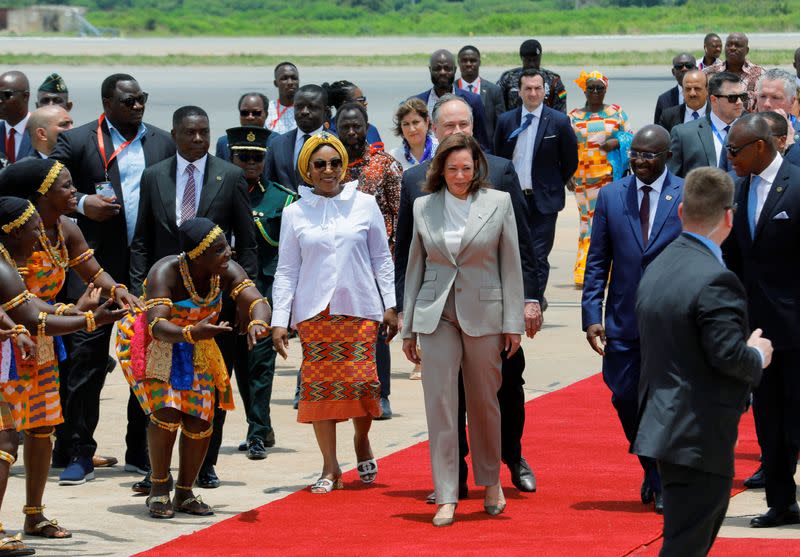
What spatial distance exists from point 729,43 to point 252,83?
35028 mm

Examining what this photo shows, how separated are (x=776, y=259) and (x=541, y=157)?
236 inches

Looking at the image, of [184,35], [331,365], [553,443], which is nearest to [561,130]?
[553,443]

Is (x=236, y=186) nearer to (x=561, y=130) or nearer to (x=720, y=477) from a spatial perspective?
(x=720, y=477)

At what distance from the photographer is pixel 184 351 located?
8109 mm

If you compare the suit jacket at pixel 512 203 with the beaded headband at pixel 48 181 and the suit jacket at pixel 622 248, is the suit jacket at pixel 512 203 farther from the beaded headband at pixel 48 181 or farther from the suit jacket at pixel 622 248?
the beaded headband at pixel 48 181

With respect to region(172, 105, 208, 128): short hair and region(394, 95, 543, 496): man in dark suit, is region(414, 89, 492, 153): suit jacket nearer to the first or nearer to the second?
region(172, 105, 208, 128): short hair

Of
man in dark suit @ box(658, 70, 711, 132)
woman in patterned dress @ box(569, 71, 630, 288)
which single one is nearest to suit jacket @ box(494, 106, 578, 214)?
man in dark suit @ box(658, 70, 711, 132)

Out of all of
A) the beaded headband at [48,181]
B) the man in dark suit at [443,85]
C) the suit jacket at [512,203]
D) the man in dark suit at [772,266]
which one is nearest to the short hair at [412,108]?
the suit jacket at [512,203]

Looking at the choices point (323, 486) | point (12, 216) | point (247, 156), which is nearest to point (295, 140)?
point (247, 156)

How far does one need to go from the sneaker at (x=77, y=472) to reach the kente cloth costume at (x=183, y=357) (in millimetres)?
1067

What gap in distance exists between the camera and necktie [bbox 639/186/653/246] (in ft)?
26.9

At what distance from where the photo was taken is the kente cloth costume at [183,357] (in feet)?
26.3

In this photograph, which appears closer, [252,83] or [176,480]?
[176,480]

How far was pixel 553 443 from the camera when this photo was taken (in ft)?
31.9
